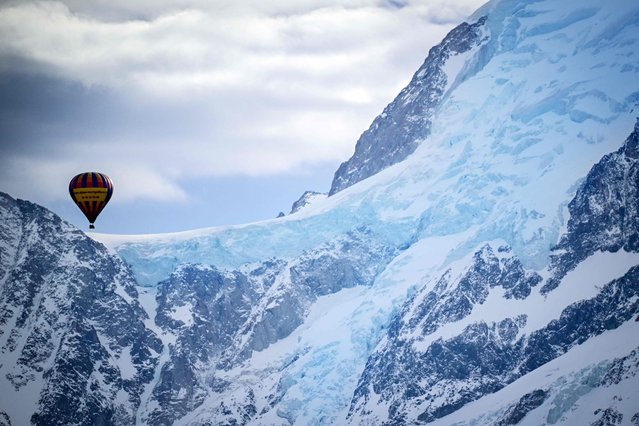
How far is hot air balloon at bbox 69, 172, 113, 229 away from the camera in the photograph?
7018 inches

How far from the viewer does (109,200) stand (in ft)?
593

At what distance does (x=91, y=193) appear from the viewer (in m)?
178

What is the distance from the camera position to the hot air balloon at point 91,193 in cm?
17825

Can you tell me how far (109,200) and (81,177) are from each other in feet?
17.3

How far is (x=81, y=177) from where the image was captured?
17975 cm
